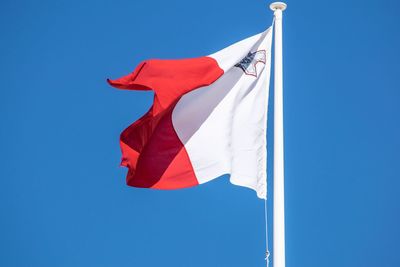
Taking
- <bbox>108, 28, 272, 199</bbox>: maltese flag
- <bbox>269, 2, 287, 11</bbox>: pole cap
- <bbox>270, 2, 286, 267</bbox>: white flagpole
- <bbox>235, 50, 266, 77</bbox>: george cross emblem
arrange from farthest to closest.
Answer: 1. <bbox>235, 50, 266, 77</bbox>: george cross emblem
2. <bbox>269, 2, 287, 11</bbox>: pole cap
3. <bbox>108, 28, 272, 199</bbox>: maltese flag
4. <bbox>270, 2, 286, 267</bbox>: white flagpole

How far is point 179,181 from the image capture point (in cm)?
965

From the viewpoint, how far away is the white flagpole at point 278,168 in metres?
7.89

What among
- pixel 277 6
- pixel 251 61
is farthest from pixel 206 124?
pixel 277 6

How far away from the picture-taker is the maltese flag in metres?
9.05

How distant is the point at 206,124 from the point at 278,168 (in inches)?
85.5

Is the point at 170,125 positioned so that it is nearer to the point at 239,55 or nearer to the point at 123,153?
the point at 123,153

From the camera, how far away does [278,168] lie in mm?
8180

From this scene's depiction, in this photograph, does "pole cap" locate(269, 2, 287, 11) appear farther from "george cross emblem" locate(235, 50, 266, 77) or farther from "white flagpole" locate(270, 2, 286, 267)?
"george cross emblem" locate(235, 50, 266, 77)

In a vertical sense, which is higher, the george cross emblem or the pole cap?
the pole cap

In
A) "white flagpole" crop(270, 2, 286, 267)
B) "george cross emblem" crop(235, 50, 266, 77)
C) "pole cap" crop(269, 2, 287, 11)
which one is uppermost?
"pole cap" crop(269, 2, 287, 11)

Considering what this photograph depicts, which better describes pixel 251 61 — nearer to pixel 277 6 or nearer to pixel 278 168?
pixel 277 6

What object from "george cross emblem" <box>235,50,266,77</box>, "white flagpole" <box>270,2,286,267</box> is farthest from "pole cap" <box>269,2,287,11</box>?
"george cross emblem" <box>235,50,266,77</box>

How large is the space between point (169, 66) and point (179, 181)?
218 centimetres

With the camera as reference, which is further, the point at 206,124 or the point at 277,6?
the point at 206,124
